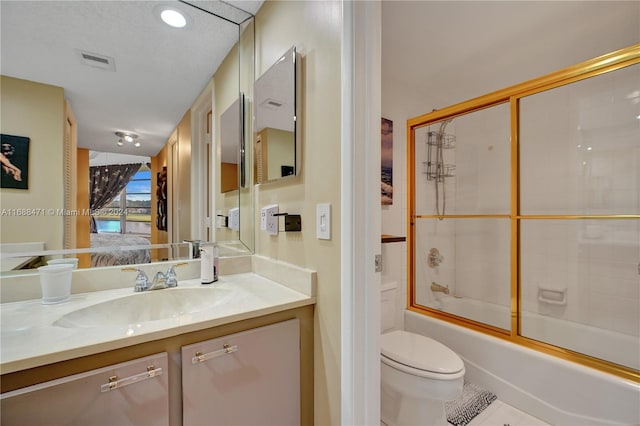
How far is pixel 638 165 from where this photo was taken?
1.84 meters

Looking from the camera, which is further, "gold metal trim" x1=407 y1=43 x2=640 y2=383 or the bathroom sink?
"gold metal trim" x1=407 y1=43 x2=640 y2=383

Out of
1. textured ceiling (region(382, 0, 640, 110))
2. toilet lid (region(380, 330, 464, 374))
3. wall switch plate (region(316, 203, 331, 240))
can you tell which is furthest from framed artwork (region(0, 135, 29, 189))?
textured ceiling (region(382, 0, 640, 110))

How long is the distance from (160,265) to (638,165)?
2910 millimetres

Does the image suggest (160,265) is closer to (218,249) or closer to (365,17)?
(218,249)

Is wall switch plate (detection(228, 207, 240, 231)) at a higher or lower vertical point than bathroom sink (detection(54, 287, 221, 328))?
higher

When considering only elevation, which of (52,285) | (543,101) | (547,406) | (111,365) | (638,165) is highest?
(543,101)

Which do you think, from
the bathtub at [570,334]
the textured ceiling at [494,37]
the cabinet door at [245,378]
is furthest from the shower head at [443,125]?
the cabinet door at [245,378]

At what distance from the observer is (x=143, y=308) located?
1.10 m

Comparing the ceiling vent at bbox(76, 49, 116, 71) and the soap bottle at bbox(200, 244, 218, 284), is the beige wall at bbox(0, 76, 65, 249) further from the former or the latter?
the soap bottle at bbox(200, 244, 218, 284)

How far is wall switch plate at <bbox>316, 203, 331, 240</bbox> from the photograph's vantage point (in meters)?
1.02

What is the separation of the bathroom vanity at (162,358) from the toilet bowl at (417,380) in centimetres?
52

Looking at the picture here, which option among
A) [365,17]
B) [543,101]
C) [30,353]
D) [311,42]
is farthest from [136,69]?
[543,101]

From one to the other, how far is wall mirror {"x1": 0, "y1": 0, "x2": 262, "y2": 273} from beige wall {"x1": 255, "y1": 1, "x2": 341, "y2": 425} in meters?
0.39

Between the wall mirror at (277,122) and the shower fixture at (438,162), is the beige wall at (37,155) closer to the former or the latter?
the wall mirror at (277,122)
